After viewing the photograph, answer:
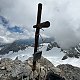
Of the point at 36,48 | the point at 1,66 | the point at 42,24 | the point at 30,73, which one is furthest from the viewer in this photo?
the point at 1,66

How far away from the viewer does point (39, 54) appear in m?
18.2

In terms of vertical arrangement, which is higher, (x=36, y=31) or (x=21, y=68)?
→ (x=36, y=31)

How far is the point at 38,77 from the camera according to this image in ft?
69.1

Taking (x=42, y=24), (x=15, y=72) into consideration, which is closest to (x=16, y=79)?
(x=15, y=72)

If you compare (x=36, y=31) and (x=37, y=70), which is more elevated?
(x=36, y=31)

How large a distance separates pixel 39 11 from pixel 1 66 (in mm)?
7353

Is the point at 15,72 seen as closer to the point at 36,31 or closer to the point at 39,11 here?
the point at 36,31

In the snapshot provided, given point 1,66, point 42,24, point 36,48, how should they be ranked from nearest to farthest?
point 42,24
point 36,48
point 1,66

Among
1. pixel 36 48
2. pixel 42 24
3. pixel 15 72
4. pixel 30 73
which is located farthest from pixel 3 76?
pixel 42 24

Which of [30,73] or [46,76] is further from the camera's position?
[46,76]

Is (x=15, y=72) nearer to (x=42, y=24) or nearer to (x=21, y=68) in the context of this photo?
(x=21, y=68)

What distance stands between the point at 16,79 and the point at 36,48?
3.33 m

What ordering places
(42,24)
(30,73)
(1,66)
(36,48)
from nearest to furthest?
1. (42,24)
2. (36,48)
3. (30,73)
4. (1,66)

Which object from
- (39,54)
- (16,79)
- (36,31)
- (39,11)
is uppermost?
(39,11)
